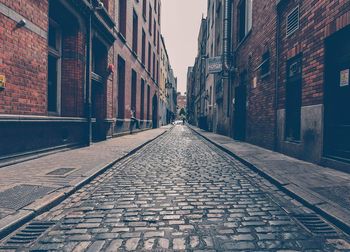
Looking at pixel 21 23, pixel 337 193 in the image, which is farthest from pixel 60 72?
pixel 337 193

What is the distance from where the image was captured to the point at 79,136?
370 inches

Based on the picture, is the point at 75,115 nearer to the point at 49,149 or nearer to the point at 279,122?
the point at 49,149

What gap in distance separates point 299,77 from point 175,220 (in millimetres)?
5887

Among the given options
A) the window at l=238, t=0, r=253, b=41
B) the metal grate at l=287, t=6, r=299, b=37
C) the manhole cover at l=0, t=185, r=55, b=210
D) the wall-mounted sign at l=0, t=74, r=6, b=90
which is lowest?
the manhole cover at l=0, t=185, r=55, b=210

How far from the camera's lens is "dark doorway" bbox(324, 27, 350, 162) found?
545 cm

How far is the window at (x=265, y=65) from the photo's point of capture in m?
9.36

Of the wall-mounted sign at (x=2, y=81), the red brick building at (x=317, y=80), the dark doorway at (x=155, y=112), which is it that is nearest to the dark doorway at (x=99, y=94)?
the wall-mounted sign at (x=2, y=81)

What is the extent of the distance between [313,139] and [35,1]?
7808 millimetres

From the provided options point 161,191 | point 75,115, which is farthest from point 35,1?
point 161,191

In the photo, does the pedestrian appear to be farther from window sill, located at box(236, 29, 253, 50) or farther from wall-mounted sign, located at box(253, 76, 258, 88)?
wall-mounted sign, located at box(253, 76, 258, 88)

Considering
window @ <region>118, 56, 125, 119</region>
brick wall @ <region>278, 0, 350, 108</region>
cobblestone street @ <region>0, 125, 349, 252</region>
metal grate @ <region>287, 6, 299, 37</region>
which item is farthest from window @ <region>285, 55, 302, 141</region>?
window @ <region>118, 56, 125, 119</region>

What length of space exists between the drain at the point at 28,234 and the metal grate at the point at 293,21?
7.56 m

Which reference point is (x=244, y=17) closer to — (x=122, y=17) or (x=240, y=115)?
(x=240, y=115)

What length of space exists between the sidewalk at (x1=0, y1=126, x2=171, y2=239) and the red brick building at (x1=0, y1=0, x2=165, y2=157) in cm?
78
